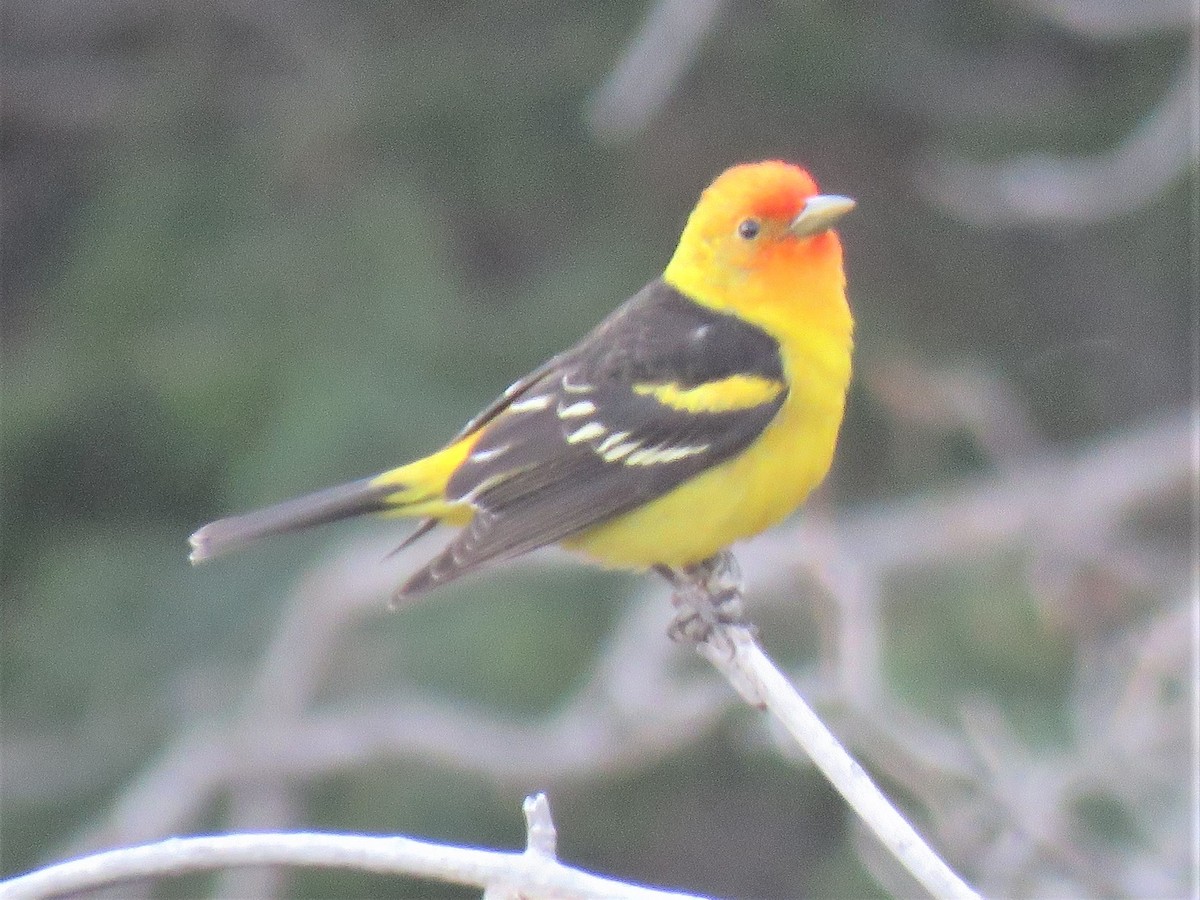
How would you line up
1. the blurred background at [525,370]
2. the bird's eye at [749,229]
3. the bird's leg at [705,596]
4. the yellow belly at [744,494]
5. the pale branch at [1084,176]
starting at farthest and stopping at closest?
the pale branch at [1084,176]
the blurred background at [525,370]
the bird's eye at [749,229]
the yellow belly at [744,494]
the bird's leg at [705,596]

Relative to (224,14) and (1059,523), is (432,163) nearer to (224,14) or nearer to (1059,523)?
(224,14)

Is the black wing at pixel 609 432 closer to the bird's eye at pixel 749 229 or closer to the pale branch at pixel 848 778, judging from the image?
the bird's eye at pixel 749 229

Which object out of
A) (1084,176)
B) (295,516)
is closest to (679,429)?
(295,516)

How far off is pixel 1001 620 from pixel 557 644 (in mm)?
1271

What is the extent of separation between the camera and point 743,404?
11.6 ft

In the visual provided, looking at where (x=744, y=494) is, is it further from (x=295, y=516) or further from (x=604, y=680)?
(x=604, y=680)

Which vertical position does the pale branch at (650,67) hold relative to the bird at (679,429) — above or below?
above

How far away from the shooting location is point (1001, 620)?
520 cm

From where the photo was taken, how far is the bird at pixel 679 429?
3486 mm

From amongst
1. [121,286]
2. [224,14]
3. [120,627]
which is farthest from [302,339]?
[224,14]

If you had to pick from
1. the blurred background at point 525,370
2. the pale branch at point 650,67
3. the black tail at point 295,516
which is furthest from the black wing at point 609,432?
the pale branch at point 650,67

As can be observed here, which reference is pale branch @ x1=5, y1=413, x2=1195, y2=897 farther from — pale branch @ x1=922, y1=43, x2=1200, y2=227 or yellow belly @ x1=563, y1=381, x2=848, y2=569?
yellow belly @ x1=563, y1=381, x2=848, y2=569

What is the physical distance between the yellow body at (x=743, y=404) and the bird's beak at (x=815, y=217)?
0.03m

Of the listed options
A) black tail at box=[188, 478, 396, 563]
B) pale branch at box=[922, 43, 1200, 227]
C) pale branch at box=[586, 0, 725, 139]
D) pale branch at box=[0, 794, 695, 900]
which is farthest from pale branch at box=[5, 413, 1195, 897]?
pale branch at box=[0, 794, 695, 900]
